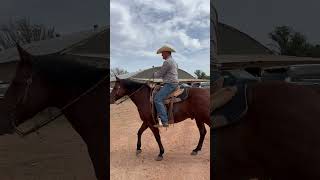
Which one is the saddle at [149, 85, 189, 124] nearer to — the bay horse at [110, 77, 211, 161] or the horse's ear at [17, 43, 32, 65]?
the bay horse at [110, 77, 211, 161]

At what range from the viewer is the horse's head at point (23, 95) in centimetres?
195

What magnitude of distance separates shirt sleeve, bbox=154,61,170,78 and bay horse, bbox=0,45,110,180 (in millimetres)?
741

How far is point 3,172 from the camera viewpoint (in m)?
2.01

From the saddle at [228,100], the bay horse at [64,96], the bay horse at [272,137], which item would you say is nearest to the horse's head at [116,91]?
the bay horse at [64,96]

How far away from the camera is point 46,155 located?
6.40ft

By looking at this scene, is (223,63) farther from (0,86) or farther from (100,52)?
(0,86)

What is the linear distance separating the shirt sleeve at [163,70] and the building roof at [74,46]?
2.53ft

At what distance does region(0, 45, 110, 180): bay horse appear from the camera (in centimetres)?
194

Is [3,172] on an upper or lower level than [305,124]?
lower

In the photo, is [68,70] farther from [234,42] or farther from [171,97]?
[171,97]

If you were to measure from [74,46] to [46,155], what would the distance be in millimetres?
679

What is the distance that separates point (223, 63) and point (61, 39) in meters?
0.97

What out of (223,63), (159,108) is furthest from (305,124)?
(159,108)

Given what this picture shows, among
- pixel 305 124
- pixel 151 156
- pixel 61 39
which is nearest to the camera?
pixel 305 124
